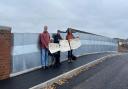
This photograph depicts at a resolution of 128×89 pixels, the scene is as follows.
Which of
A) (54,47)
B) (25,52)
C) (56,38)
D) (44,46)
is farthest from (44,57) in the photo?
(56,38)

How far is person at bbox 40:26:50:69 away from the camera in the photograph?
63.7 feet

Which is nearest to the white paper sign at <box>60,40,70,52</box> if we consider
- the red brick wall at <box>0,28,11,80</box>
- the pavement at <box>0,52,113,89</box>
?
the pavement at <box>0,52,113,89</box>

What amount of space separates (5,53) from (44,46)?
386 centimetres

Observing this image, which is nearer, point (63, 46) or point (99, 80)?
point (99, 80)

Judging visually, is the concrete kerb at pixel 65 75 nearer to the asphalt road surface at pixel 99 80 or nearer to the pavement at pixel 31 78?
the pavement at pixel 31 78

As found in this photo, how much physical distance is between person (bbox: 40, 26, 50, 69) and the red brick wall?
3.28 m

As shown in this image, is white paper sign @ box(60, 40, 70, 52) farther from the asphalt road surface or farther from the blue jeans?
the asphalt road surface

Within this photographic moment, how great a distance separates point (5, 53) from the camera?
52.9 feet

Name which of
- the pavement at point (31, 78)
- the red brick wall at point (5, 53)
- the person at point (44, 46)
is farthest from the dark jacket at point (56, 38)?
the red brick wall at point (5, 53)

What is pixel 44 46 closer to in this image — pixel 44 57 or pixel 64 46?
pixel 44 57

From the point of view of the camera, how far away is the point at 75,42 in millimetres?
24344

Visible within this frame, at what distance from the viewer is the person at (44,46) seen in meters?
19.4

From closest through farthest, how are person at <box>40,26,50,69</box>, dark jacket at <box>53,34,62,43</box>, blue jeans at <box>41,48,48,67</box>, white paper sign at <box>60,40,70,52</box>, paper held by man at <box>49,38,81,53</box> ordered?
person at <box>40,26,50,69</box>, blue jeans at <box>41,48,48,67</box>, paper held by man at <box>49,38,81,53</box>, dark jacket at <box>53,34,62,43</box>, white paper sign at <box>60,40,70,52</box>

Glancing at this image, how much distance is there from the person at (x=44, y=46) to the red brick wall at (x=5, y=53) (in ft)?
10.8
